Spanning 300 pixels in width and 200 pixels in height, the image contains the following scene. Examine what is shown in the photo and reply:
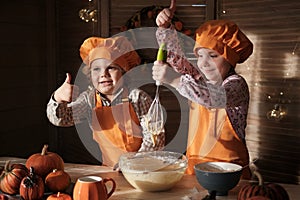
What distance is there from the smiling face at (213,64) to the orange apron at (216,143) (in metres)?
0.14

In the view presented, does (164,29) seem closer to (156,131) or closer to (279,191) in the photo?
(156,131)

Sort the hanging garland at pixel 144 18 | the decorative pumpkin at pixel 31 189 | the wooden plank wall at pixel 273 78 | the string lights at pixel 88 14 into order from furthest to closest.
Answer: the string lights at pixel 88 14 → the hanging garland at pixel 144 18 → the wooden plank wall at pixel 273 78 → the decorative pumpkin at pixel 31 189

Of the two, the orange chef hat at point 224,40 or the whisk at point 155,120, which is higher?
the orange chef hat at point 224,40

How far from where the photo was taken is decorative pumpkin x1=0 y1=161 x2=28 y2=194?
1372 mm

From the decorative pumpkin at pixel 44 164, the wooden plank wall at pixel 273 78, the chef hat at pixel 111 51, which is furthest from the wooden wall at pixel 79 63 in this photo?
the decorative pumpkin at pixel 44 164

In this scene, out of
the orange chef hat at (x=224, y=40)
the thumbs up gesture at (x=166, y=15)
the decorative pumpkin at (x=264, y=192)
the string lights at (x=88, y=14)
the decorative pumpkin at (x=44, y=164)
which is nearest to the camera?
the decorative pumpkin at (x=264, y=192)

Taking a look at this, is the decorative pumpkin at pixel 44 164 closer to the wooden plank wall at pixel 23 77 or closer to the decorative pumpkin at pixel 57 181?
the decorative pumpkin at pixel 57 181

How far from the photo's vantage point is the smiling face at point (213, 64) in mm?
1742

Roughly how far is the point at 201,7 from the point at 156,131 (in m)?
1.36

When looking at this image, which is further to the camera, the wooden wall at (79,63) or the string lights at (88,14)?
the string lights at (88,14)

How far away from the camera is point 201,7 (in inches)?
112

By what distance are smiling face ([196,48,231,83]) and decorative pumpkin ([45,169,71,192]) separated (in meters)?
0.69

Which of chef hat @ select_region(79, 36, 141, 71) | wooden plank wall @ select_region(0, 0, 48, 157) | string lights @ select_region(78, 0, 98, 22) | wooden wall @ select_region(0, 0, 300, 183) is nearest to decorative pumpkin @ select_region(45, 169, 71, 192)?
chef hat @ select_region(79, 36, 141, 71)

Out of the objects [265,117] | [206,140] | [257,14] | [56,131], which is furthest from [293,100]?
[56,131]
